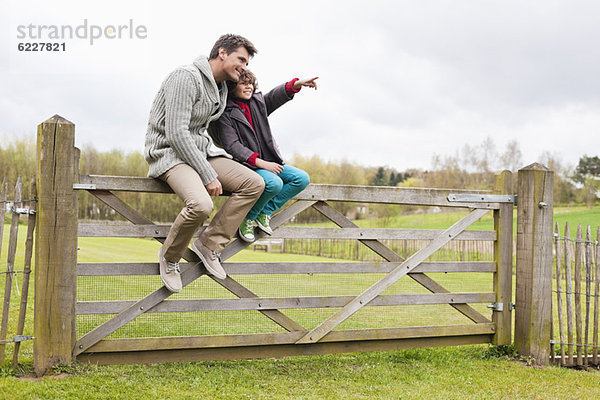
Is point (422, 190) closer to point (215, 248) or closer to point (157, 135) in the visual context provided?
point (215, 248)

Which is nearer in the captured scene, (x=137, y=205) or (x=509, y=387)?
(x=509, y=387)

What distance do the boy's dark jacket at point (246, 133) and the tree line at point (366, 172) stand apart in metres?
11.4

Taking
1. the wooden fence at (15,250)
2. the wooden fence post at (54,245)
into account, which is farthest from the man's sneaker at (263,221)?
the wooden fence at (15,250)

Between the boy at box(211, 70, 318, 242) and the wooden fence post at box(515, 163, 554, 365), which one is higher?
the boy at box(211, 70, 318, 242)

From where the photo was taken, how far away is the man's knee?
373 centimetres

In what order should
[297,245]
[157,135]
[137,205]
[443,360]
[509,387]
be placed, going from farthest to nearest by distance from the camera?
[297,245] < [137,205] < [443,360] < [509,387] < [157,135]

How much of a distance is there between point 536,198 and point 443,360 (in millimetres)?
1818

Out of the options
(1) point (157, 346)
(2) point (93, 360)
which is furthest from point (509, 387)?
(2) point (93, 360)

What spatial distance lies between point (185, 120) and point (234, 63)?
61 centimetres

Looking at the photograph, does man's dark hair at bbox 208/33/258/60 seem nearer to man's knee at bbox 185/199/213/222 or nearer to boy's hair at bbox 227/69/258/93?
boy's hair at bbox 227/69/258/93

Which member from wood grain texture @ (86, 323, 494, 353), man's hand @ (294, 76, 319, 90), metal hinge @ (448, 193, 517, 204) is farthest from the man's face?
metal hinge @ (448, 193, 517, 204)

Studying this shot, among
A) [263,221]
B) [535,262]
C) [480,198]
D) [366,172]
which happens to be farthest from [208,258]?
[366,172]

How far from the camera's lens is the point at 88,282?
433 centimetres

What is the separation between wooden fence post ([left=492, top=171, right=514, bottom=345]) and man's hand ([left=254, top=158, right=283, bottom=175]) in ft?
7.90
